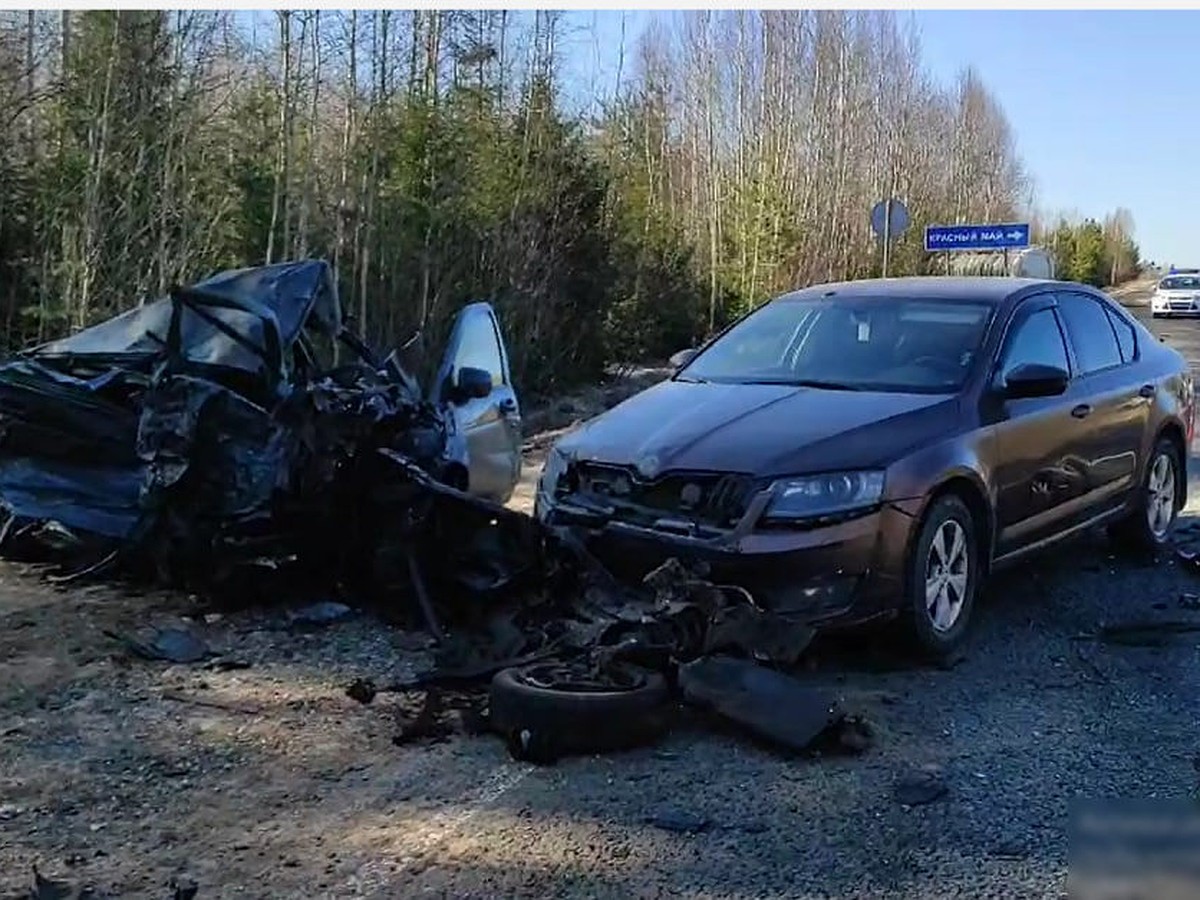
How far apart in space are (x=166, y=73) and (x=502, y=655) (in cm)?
1115

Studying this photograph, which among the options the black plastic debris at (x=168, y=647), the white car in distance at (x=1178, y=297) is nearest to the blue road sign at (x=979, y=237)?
the white car in distance at (x=1178, y=297)

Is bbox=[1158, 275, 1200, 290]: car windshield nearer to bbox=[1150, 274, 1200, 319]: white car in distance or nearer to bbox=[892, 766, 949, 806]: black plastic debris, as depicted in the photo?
bbox=[1150, 274, 1200, 319]: white car in distance

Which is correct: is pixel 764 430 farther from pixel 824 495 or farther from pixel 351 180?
pixel 351 180

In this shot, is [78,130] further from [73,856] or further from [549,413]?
[73,856]

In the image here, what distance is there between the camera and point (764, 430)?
5652mm

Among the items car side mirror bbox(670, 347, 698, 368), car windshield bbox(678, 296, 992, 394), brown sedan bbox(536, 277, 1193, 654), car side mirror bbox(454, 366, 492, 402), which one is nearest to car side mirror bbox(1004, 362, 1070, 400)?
brown sedan bbox(536, 277, 1193, 654)

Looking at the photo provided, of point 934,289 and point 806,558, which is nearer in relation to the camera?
point 806,558

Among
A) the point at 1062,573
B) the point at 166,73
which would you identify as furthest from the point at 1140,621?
the point at 166,73

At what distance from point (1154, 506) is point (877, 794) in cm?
442

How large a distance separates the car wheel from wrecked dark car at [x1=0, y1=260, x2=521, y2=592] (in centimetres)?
231

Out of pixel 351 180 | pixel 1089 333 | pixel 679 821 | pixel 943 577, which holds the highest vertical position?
pixel 351 180

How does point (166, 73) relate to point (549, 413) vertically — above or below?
above

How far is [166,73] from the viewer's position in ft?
47.6

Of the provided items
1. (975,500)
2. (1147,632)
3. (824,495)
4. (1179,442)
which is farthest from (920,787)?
(1179,442)
